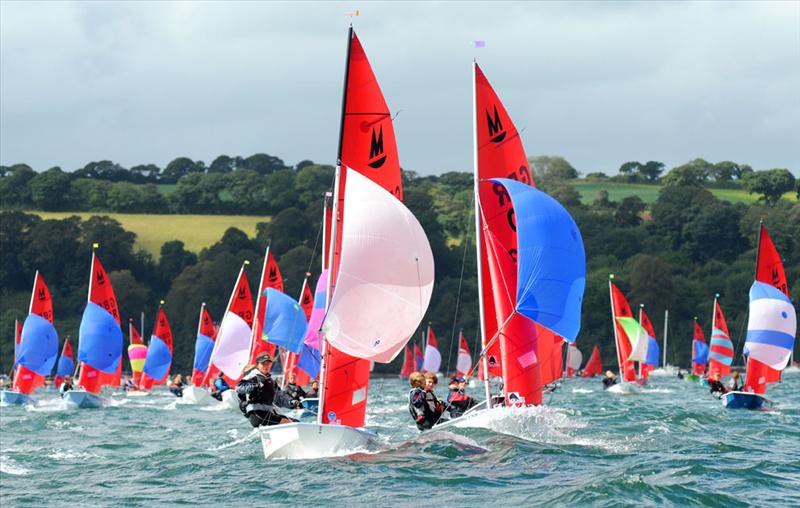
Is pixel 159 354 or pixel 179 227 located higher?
pixel 179 227

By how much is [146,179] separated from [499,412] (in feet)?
583

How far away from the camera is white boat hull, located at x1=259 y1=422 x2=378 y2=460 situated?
17.7 metres

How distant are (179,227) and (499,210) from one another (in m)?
114

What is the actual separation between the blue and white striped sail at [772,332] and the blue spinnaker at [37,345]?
72.0 ft

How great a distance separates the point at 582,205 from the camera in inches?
5807

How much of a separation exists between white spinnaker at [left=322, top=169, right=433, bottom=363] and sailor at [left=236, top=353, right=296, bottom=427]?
1.11m

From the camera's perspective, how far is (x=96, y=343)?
131ft

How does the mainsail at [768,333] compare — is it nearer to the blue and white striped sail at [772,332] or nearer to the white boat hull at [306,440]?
the blue and white striped sail at [772,332]

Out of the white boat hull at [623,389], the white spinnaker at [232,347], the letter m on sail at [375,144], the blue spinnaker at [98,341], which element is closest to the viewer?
the letter m on sail at [375,144]

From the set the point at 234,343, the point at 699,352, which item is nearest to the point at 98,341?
the point at 234,343

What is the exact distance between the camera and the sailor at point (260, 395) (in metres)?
18.2

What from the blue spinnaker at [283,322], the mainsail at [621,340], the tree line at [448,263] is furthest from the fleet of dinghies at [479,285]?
the tree line at [448,263]

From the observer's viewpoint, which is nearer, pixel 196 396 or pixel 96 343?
pixel 96 343

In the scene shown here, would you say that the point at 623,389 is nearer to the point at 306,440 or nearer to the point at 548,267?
the point at 548,267
